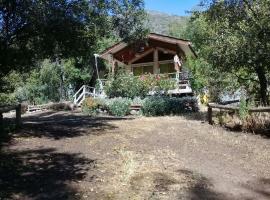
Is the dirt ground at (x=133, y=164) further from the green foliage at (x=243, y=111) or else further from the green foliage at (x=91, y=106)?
the green foliage at (x=91, y=106)

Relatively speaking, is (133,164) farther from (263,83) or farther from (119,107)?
(119,107)

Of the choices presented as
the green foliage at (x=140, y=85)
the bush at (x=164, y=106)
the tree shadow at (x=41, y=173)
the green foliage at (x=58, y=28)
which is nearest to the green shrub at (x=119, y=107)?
the bush at (x=164, y=106)

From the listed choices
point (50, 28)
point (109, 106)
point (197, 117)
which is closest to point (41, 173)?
point (50, 28)

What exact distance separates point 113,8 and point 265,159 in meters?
8.48

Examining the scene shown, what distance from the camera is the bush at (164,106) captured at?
22.8 m

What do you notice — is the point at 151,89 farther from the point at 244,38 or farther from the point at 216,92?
the point at 244,38

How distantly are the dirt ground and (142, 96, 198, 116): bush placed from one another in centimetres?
741

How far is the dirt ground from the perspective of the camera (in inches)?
340

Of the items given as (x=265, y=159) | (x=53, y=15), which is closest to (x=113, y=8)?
(x=53, y=15)

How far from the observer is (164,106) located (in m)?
22.8

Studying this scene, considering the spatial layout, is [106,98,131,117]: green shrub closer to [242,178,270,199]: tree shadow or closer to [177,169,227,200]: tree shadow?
[177,169,227,200]: tree shadow

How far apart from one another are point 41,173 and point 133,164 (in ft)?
7.12

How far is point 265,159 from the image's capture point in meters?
11.8

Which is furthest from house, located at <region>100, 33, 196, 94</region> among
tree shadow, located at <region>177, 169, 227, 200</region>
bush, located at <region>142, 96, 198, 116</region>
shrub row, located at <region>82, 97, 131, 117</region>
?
tree shadow, located at <region>177, 169, 227, 200</region>
